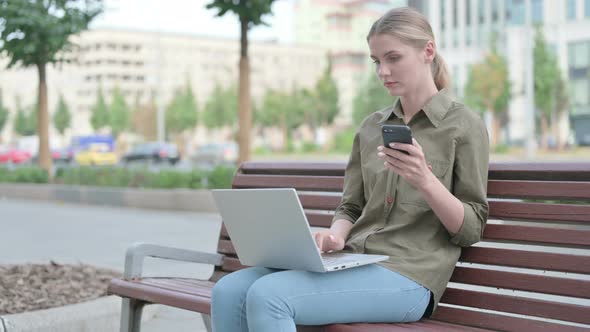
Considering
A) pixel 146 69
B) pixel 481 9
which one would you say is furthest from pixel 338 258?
pixel 146 69

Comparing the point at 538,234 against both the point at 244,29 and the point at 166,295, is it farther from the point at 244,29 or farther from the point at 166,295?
the point at 244,29

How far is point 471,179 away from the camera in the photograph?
8.79 feet

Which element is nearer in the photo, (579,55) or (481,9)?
(579,55)

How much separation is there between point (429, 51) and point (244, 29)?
10.3 metres

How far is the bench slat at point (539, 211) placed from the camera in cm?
270

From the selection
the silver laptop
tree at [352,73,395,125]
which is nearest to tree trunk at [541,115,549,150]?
tree at [352,73,395,125]

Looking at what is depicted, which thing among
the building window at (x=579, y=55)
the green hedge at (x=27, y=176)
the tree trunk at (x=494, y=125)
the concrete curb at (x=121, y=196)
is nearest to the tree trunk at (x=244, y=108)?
the concrete curb at (x=121, y=196)

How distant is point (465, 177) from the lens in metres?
2.68

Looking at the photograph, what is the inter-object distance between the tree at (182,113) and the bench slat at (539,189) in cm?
6903

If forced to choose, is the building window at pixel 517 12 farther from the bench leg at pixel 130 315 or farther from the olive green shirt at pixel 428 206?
the olive green shirt at pixel 428 206

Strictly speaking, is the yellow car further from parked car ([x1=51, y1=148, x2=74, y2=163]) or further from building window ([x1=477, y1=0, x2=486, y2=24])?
building window ([x1=477, y1=0, x2=486, y2=24])

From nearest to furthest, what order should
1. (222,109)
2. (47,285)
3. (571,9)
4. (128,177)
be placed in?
(47,285) < (128,177) < (571,9) < (222,109)

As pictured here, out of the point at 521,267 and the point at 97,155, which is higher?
the point at 521,267

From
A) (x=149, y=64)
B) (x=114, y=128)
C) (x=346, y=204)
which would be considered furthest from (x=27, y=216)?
(x=149, y=64)
